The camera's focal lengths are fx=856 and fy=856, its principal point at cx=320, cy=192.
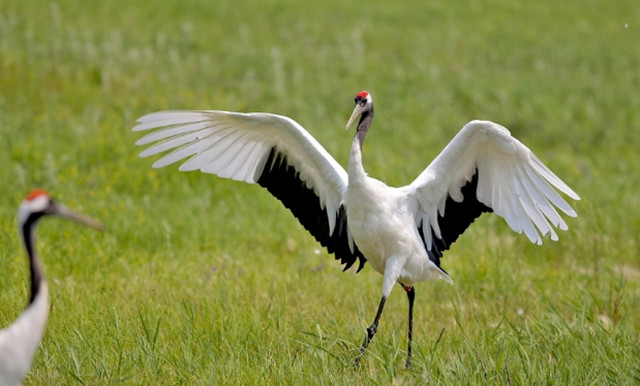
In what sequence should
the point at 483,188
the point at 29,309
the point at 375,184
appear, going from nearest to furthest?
the point at 29,309
the point at 375,184
the point at 483,188

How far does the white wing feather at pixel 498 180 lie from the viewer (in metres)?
4.95

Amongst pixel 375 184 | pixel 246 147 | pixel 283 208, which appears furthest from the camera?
→ pixel 283 208

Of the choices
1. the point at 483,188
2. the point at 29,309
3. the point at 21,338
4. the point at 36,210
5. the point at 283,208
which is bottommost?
the point at 283,208

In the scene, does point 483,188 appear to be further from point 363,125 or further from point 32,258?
point 32,258

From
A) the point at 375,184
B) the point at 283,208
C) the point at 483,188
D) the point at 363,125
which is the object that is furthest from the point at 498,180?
the point at 283,208

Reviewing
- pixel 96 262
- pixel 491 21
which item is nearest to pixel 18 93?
pixel 96 262

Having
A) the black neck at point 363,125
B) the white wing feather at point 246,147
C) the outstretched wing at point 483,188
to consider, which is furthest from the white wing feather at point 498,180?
the white wing feather at point 246,147

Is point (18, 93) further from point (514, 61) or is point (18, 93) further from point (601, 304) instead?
point (514, 61)

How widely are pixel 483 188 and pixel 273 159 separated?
1.38 metres

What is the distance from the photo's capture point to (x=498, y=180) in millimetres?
5207

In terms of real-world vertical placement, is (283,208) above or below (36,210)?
below

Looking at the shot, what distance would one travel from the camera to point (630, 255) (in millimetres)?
7855

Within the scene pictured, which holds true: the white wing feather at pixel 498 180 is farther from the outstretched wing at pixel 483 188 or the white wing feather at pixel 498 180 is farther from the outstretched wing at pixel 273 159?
the outstretched wing at pixel 273 159

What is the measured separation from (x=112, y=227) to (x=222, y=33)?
918 centimetres
